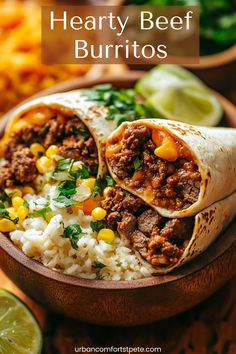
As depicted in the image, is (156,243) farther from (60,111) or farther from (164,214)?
(60,111)

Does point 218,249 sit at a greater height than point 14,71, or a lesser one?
lesser

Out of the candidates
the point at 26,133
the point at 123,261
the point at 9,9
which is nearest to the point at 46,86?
the point at 9,9

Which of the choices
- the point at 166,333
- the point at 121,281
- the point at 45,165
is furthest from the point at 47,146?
the point at 166,333

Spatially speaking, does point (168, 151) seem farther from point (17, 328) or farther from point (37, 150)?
point (17, 328)

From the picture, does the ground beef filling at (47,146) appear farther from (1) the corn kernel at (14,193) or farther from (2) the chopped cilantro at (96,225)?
(2) the chopped cilantro at (96,225)

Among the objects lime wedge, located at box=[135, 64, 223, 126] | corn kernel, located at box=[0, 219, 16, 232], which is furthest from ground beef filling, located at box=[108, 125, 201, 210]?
lime wedge, located at box=[135, 64, 223, 126]

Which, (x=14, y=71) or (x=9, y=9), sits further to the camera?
(x=9, y=9)

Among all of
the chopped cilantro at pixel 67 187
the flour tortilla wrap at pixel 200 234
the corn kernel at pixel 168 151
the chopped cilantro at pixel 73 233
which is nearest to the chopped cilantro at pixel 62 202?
the chopped cilantro at pixel 67 187
